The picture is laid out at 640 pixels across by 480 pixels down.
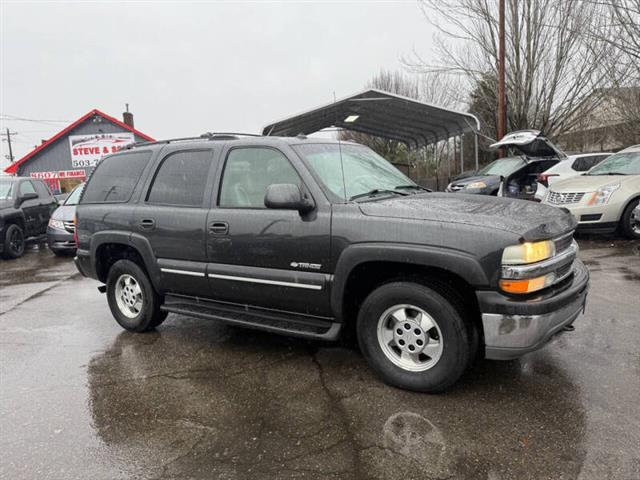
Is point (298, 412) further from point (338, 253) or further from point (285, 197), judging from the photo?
point (285, 197)

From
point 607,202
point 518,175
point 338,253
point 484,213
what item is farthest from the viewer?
point 518,175

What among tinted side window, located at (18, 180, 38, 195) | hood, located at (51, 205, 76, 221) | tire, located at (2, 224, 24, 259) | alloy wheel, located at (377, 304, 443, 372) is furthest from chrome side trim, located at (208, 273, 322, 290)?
tinted side window, located at (18, 180, 38, 195)

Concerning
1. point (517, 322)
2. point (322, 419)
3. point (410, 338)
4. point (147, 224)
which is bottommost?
point (322, 419)

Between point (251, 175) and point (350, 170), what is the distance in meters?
0.85

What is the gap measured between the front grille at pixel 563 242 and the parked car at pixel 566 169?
702 centimetres

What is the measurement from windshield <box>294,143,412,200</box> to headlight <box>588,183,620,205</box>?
547 cm

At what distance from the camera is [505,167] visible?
1140 centimetres

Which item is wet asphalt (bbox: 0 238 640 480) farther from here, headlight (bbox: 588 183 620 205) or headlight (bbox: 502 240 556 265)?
headlight (bbox: 588 183 620 205)

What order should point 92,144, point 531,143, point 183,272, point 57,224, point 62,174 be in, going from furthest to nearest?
point 62,174 < point 92,144 < point 57,224 < point 531,143 < point 183,272

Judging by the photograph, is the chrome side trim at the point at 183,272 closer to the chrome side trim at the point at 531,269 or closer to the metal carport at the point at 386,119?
the chrome side trim at the point at 531,269

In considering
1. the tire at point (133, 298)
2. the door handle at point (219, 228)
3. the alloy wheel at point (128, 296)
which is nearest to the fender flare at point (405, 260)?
the door handle at point (219, 228)

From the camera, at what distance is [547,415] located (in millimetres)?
2941

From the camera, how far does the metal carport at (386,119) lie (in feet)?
42.6

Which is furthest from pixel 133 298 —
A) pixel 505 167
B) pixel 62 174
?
pixel 62 174
